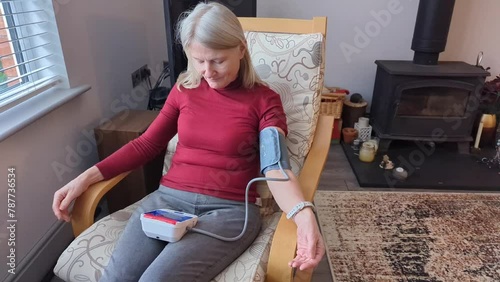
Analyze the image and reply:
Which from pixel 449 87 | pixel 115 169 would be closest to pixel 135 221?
pixel 115 169

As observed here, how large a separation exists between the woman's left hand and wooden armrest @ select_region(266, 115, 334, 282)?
0.02m

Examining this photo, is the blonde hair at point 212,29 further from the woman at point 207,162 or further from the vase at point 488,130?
the vase at point 488,130

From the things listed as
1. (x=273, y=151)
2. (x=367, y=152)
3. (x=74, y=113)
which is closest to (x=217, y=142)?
(x=273, y=151)

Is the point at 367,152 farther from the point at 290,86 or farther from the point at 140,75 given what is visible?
the point at 140,75

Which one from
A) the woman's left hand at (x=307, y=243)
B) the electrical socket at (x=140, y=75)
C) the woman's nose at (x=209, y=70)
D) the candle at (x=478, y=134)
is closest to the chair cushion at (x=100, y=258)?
the woman's left hand at (x=307, y=243)

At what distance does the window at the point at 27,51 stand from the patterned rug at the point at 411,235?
143 cm

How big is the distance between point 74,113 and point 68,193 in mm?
661

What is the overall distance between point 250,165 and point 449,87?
182 centimetres

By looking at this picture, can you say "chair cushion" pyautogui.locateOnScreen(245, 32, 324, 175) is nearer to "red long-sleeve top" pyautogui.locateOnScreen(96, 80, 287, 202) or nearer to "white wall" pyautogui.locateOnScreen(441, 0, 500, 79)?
"red long-sleeve top" pyautogui.locateOnScreen(96, 80, 287, 202)

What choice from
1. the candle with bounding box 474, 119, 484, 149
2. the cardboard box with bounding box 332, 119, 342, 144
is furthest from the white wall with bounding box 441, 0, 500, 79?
the cardboard box with bounding box 332, 119, 342, 144

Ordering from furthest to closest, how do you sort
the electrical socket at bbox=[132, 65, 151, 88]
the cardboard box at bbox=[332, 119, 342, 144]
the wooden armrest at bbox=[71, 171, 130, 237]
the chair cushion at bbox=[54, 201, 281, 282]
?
the cardboard box at bbox=[332, 119, 342, 144] < the electrical socket at bbox=[132, 65, 151, 88] < the wooden armrest at bbox=[71, 171, 130, 237] < the chair cushion at bbox=[54, 201, 281, 282]

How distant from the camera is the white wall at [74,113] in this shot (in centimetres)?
132

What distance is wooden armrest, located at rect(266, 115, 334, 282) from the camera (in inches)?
35.1

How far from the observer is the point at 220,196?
112cm
